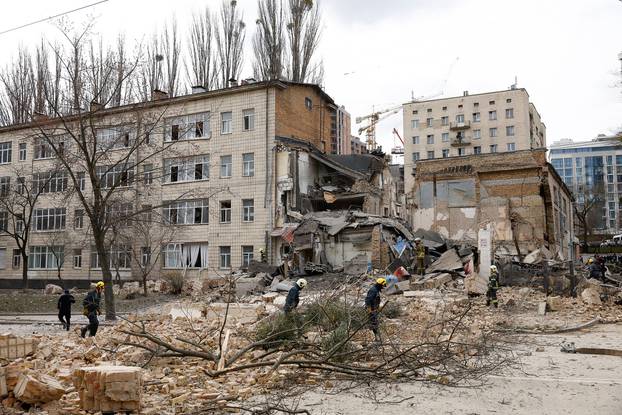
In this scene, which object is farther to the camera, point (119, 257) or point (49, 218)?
point (49, 218)

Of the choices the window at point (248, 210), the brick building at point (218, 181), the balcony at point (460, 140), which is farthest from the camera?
the balcony at point (460, 140)

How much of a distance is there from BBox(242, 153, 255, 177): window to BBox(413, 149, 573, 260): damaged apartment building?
11.4 meters

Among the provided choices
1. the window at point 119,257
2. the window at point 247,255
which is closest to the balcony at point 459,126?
the window at point 247,255

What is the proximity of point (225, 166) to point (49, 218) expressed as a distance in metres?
16.2

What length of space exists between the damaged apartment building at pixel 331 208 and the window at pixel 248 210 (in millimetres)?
1767

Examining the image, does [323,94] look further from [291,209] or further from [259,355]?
[259,355]

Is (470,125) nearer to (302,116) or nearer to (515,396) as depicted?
(302,116)

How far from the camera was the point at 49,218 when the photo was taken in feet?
137

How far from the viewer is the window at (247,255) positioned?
33.3 meters

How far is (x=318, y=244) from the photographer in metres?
28.9

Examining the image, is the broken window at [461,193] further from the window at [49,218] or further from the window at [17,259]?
the window at [17,259]

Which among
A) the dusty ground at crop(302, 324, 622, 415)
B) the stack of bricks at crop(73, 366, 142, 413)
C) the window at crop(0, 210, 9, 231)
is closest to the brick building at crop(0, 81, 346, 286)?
the window at crop(0, 210, 9, 231)

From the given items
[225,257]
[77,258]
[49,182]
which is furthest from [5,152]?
[225,257]

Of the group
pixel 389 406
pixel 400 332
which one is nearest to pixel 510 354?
pixel 400 332
